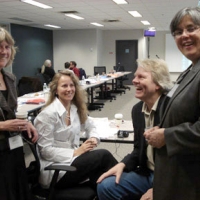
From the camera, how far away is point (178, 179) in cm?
125

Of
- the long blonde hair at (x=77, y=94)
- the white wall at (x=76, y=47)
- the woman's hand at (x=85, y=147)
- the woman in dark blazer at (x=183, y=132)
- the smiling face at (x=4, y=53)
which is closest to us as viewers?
the woman in dark blazer at (x=183, y=132)

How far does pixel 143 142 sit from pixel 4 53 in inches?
44.1

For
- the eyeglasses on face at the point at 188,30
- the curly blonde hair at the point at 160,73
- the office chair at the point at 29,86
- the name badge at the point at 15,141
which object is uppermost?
the eyeglasses on face at the point at 188,30

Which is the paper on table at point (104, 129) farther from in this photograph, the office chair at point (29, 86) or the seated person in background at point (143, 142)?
the office chair at point (29, 86)

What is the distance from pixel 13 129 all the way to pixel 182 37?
1178 millimetres

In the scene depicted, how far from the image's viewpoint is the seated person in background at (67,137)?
2.00m

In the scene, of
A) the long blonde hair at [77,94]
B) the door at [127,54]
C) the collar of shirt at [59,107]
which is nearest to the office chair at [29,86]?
the long blonde hair at [77,94]

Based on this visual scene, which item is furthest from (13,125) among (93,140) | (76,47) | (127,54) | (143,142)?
(127,54)

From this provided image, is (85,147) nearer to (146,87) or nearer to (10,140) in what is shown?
(10,140)

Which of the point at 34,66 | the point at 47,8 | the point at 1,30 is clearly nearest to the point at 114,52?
the point at 34,66

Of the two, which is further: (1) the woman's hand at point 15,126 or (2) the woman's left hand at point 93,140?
(2) the woman's left hand at point 93,140

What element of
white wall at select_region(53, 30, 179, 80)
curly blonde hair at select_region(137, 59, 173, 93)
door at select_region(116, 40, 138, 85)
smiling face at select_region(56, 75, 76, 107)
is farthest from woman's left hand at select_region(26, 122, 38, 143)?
door at select_region(116, 40, 138, 85)

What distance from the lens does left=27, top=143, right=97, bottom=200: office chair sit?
6.01 ft

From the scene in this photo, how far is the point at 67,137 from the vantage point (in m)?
2.20
